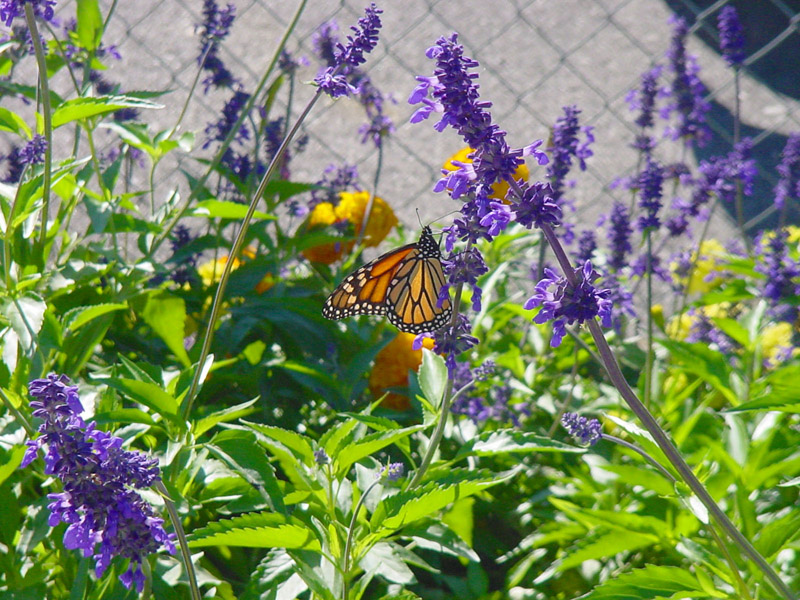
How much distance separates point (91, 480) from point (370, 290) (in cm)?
97

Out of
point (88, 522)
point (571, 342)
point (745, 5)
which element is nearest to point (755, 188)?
point (745, 5)

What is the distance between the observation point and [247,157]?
2.62 meters

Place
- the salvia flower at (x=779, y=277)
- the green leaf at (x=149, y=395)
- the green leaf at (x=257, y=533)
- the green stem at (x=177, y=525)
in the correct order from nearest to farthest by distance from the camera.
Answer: the green stem at (x=177, y=525), the green leaf at (x=257, y=533), the green leaf at (x=149, y=395), the salvia flower at (x=779, y=277)

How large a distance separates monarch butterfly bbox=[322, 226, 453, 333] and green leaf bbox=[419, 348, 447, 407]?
0.19 meters

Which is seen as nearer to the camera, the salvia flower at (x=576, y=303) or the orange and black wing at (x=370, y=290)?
the salvia flower at (x=576, y=303)

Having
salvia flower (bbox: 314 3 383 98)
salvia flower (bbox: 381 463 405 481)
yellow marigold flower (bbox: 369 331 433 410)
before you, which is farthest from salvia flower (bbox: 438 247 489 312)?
yellow marigold flower (bbox: 369 331 433 410)

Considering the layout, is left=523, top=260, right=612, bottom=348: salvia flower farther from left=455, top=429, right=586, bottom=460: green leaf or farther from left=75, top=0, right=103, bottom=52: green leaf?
left=75, top=0, right=103, bottom=52: green leaf

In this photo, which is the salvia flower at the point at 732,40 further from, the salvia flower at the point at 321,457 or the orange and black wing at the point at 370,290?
the salvia flower at the point at 321,457

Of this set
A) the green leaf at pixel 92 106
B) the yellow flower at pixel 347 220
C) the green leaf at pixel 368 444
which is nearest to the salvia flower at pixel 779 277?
the yellow flower at pixel 347 220

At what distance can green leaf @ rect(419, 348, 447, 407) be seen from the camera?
1618 mm

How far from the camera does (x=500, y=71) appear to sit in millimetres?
5168

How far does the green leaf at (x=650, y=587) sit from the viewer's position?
1.36 meters

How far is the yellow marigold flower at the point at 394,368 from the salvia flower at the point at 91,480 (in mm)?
1179

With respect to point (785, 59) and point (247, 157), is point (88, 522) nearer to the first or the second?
point (247, 157)
